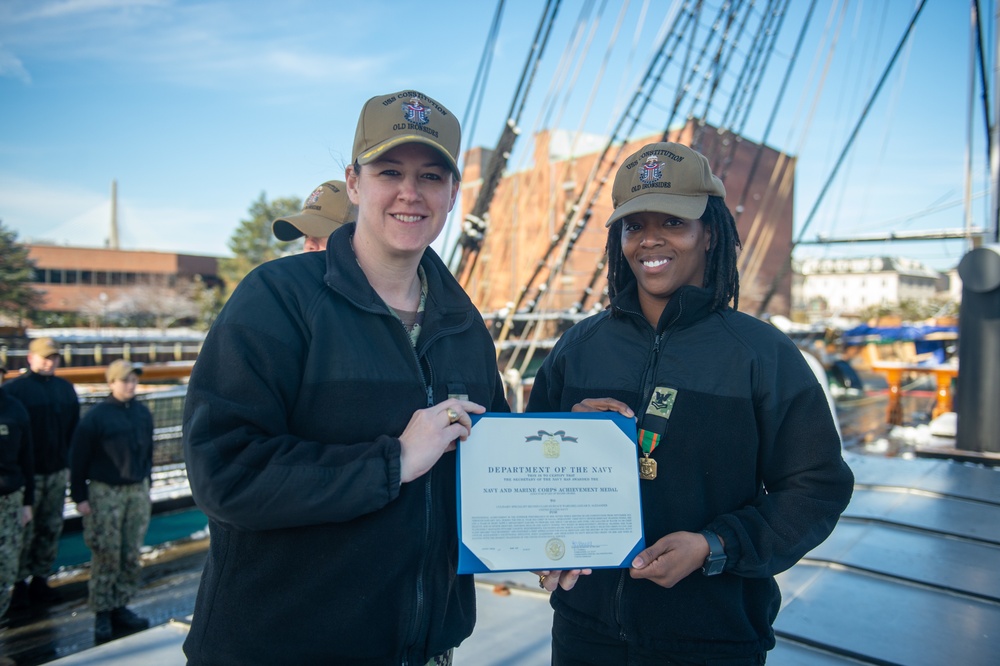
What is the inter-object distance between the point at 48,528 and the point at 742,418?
637 cm

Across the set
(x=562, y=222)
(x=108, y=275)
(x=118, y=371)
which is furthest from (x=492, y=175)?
(x=108, y=275)

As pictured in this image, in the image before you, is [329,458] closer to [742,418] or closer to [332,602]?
[332,602]

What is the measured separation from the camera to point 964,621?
9.45 feet

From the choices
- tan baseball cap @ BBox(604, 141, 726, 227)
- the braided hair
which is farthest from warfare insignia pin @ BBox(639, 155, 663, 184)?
the braided hair

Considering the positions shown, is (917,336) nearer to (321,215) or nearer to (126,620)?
(321,215)

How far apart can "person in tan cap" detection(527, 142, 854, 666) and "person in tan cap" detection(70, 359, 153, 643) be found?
15.7ft

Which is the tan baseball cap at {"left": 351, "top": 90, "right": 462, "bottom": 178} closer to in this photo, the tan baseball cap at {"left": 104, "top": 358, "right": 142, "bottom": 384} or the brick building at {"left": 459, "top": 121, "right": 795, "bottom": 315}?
the tan baseball cap at {"left": 104, "top": 358, "right": 142, "bottom": 384}

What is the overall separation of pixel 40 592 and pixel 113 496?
52.9 inches

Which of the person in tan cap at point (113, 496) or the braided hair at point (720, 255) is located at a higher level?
the braided hair at point (720, 255)

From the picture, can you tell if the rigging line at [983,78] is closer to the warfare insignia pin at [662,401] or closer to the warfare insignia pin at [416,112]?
the warfare insignia pin at [662,401]

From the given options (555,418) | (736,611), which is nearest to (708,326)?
(555,418)

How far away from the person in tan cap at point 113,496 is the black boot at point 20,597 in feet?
2.87

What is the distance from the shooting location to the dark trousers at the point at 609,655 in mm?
1734

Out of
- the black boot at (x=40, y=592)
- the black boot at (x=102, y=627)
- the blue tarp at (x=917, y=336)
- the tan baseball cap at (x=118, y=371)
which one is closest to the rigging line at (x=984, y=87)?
the tan baseball cap at (x=118, y=371)
